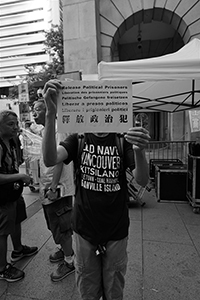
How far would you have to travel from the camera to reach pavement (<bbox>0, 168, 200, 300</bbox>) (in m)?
2.33

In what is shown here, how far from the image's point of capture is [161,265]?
2.76 meters

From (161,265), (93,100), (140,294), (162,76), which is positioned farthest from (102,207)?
(162,76)

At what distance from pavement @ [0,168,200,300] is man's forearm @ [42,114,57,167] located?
1.77m

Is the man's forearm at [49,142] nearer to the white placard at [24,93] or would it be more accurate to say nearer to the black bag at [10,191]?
the black bag at [10,191]

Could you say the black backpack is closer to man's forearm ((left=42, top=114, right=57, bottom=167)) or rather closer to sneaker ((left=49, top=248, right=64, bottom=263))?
sneaker ((left=49, top=248, right=64, bottom=263))

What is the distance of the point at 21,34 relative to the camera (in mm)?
83500

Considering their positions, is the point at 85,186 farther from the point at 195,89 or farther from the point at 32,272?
the point at 195,89

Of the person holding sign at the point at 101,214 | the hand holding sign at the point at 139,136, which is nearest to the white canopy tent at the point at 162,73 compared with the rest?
the person holding sign at the point at 101,214

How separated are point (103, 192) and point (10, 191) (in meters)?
1.52

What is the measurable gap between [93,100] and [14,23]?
341 feet

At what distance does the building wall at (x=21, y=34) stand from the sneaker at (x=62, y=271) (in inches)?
3415

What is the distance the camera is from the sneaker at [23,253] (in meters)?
2.95

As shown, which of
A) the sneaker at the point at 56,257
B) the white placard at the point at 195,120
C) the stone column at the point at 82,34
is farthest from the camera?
the white placard at the point at 195,120

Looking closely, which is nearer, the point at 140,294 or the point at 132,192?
the point at 140,294
